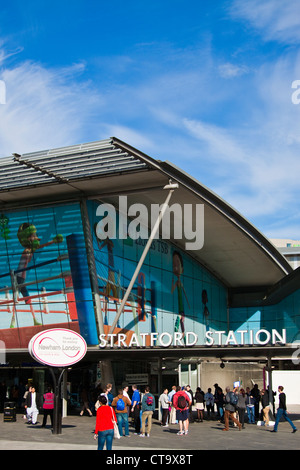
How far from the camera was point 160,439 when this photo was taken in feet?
64.7

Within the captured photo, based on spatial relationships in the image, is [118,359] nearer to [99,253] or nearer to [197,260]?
[99,253]

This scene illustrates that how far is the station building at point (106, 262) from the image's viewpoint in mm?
28328

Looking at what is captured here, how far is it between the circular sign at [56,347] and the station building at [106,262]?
7.16 metres

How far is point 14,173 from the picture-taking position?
29734mm

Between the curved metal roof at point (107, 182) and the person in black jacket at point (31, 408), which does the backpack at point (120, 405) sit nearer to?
the person in black jacket at point (31, 408)

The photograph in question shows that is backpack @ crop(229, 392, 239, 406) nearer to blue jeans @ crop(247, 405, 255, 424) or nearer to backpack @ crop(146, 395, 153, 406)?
backpack @ crop(146, 395, 153, 406)

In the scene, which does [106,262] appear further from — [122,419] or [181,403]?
[122,419]

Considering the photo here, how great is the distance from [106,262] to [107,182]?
4.66 m

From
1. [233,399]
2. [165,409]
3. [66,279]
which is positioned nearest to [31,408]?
[165,409]

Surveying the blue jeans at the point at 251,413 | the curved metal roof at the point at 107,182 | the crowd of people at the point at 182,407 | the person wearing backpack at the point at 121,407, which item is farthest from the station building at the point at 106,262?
the person wearing backpack at the point at 121,407

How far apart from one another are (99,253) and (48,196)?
4130 mm

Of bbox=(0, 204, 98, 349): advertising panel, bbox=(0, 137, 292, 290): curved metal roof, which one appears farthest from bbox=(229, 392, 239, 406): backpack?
bbox=(0, 137, 292, 290): curved metal roof
